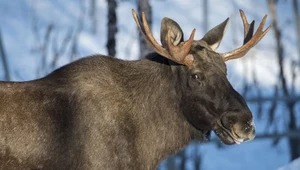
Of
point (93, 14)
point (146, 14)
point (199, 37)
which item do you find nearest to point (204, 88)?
point (146, 14)

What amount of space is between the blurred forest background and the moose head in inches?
289

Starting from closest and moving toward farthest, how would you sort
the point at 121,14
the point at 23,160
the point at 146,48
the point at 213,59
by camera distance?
the point at 23,160, the point at 213,59, the point at 146,48, the point at 121,14

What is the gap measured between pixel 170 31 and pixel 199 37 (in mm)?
18275

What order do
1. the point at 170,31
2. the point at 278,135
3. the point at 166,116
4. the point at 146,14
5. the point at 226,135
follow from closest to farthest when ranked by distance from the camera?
the point at 226,135, the point at 170,31, the point at 166,116, the point at 146,14, the point at 278,135

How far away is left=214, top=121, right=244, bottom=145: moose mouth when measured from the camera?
8086 millimetres

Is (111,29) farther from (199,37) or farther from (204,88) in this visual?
(199,37)

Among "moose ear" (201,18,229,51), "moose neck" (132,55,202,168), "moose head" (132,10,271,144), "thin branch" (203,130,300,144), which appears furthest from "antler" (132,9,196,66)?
"thin branch" (203,130,300,144)

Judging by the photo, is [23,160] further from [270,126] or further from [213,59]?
[270,126]

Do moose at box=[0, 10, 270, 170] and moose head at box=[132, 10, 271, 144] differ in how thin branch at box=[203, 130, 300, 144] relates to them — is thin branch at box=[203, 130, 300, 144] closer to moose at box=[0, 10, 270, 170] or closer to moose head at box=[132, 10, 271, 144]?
moose at box=[0, 10, 270, 170]

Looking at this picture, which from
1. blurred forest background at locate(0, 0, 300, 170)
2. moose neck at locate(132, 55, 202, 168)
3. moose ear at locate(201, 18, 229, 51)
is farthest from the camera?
blurred forest background at locate(0, 0, 300, 170)

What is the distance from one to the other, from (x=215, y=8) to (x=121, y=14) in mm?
4057

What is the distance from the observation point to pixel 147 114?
27.8 ft

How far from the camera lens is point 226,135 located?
8.17m

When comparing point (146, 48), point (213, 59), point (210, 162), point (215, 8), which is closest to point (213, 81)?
point (213, 59)
